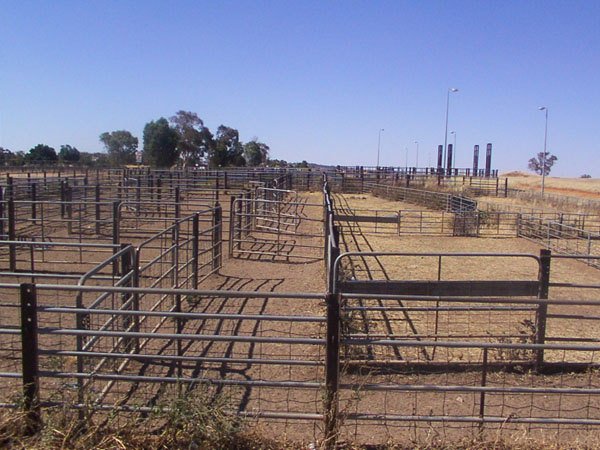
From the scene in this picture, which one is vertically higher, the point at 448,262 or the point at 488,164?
the point at 488,164

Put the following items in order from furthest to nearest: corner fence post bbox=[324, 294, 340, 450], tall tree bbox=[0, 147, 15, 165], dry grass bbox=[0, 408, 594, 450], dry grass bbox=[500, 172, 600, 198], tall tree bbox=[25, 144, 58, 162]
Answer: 1. tall tree bbox=[25, 144, 58, 162]
2. tall tree bbox=[0, 147, 15, 165]
3. dry grass bbox=[500, 172, 600, 198]
4. corner fence post bbox=[324, 294, 340, 450]
5. dry grass bbox=[0, 408, 594, 450]

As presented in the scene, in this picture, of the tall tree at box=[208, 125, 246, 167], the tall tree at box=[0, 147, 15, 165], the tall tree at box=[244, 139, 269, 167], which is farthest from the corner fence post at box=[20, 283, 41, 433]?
the tall tree at box=[244, 139, 269, 167]

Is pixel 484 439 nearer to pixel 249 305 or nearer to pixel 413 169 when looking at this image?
pixel 249 305

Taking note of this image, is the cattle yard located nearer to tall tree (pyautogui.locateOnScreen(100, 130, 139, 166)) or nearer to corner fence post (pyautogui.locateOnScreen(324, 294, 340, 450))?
corner fence post (pyautogui.locateOnScreen(324, 294, 340, 450))

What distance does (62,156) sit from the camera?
9200 cm

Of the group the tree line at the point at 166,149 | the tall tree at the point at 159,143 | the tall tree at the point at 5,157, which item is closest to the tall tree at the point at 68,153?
the tree line at the point at 166,149

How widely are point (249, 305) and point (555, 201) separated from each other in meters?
30.2

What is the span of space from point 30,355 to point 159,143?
73943 mm

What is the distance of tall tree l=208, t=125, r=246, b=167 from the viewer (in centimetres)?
8331

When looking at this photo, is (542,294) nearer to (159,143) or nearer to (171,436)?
(171,436)

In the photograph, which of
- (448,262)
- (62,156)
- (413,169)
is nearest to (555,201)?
(413,169)

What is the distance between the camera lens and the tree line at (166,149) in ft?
246

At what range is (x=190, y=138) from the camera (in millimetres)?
80812

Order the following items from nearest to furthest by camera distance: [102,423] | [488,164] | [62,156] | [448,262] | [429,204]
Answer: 1. [102,423]
2. [448,262]
3. [429,204]
4. [488,164]
5. [62,156]
